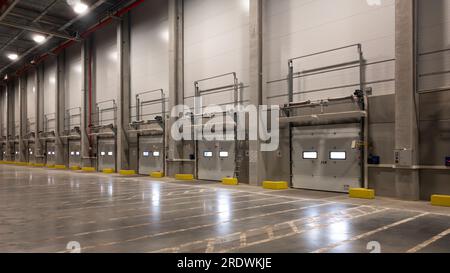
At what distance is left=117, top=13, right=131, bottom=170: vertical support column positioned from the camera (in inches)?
897

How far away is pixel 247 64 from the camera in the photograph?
52.6ft

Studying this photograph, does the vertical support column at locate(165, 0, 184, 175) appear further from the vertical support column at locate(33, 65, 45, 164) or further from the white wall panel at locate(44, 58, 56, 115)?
the vertical support column at locate(33, 65, 45, 164)

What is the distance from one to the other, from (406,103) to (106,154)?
20000 mm

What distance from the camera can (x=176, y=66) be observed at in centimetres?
1931

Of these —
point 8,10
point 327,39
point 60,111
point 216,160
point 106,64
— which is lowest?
point 216,160

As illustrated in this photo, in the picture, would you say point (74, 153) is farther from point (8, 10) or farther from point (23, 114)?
point (23, 114)

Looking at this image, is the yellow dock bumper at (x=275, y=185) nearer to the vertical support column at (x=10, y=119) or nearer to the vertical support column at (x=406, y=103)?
the vertical support column at (x=406, y=103)

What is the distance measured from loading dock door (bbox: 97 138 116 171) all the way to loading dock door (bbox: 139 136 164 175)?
3144mm

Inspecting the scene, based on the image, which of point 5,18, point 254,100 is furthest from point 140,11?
point 254,100

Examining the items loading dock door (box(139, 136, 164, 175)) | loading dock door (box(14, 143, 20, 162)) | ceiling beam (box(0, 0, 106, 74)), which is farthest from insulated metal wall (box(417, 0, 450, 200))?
loading dock door (box(14, 143, 20, 162))

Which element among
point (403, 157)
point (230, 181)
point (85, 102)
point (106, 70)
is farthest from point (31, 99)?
point (403, 157)

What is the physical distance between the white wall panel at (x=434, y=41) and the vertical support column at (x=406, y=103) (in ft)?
1.50

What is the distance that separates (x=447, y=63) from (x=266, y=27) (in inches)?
283

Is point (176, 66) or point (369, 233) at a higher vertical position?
point (176, 66)
